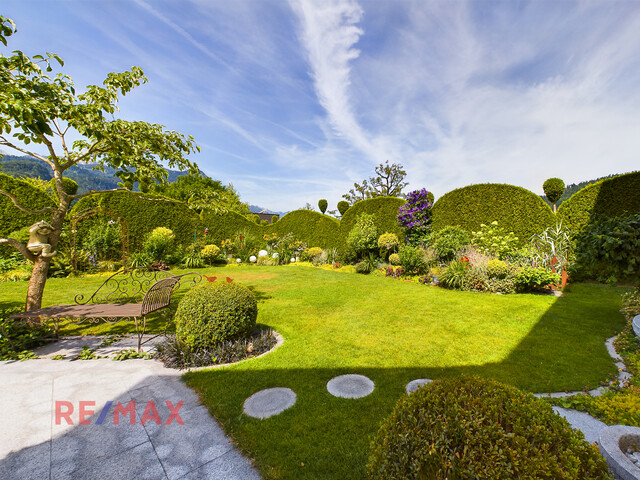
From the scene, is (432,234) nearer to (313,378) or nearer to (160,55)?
(313,378)

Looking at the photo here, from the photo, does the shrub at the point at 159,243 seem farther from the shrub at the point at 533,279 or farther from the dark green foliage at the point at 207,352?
the shrub at the point at 533,279

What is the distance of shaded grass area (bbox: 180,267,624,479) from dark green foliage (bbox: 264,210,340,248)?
7423 millimetres

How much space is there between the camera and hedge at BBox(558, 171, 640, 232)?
7.04 meters

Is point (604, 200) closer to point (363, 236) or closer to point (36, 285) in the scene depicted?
point (363, 236)

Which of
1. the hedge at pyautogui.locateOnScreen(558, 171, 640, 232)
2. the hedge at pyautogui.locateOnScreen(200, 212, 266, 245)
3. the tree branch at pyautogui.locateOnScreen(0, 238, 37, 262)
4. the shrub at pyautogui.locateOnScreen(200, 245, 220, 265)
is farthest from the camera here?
the hedge at pyautogui.locateOnScreen(200, 212, 266, 245)

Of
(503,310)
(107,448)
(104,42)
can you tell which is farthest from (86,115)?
(503,310)

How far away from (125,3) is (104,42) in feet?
2.67

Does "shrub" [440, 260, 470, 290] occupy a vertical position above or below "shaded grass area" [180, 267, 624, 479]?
above

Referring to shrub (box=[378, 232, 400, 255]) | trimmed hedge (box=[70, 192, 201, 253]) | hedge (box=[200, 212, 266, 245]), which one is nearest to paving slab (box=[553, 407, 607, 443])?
shrub (box=[378, 232, 400, 255])

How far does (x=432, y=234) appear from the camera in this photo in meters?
10.1

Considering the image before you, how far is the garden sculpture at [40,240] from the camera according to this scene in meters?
4.29

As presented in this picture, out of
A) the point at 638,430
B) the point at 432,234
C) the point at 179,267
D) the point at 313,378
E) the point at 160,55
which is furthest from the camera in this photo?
the point at 179,267

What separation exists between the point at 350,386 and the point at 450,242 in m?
7.41

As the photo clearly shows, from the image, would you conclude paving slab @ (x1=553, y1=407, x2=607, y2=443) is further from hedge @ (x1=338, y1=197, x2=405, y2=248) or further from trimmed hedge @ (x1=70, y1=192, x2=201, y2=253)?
trimmed hedge @ (x1=70, y1=192, x2=201, y2=253)
